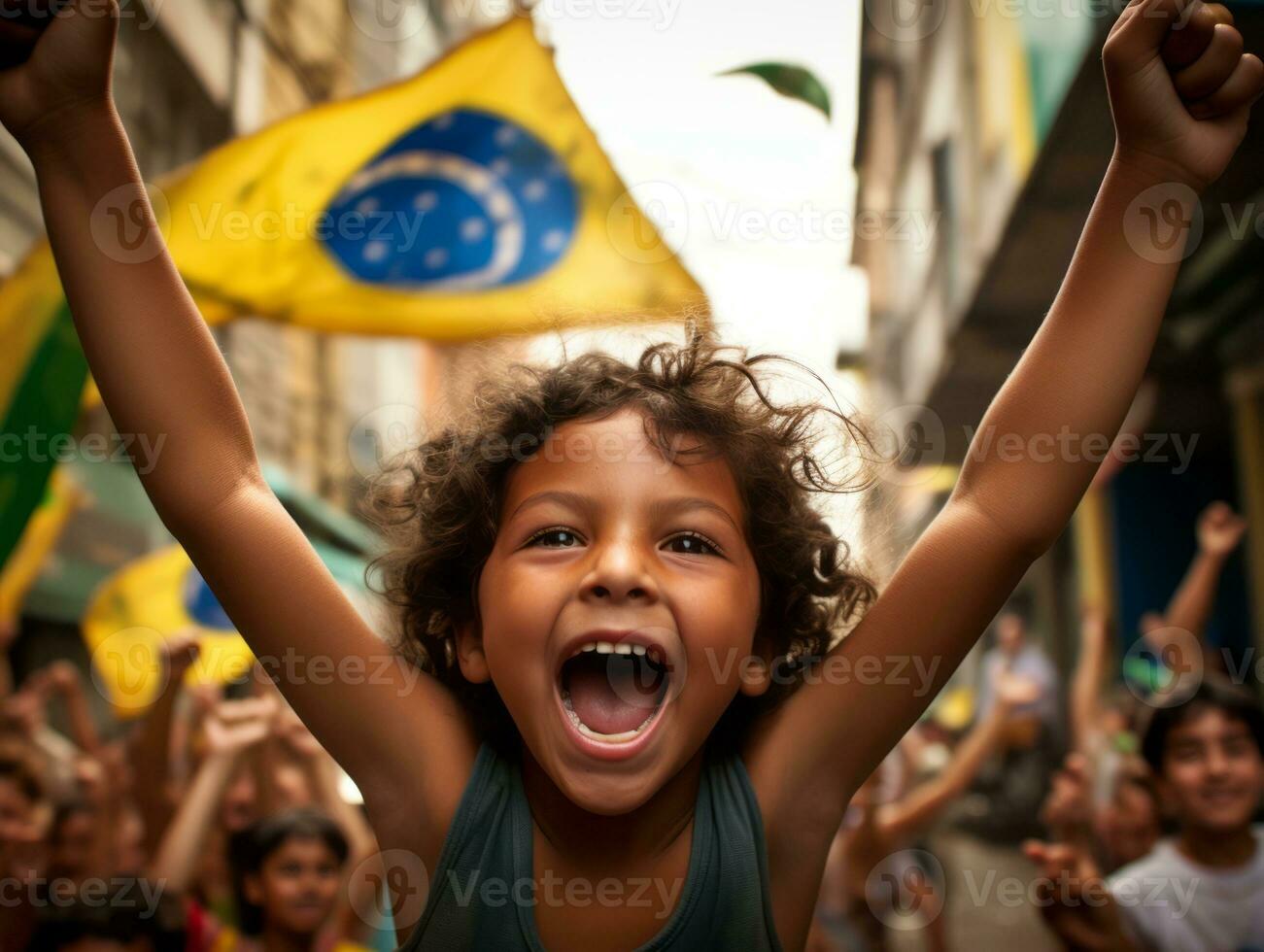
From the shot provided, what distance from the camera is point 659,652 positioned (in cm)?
133

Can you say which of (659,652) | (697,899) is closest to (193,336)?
(659,652)

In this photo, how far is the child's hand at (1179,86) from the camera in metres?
1.27

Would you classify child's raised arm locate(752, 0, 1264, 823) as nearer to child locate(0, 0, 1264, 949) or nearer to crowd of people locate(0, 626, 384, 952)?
child locate(0, 0, 1264, 949)

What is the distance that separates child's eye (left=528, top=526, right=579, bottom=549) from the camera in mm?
1405

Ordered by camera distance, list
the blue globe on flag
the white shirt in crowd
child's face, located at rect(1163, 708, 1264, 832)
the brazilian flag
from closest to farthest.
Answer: the white shirt in crowd → child's face, located at rect(1163, 708, 1264, 832) → the brazilian flag → the blue globe on flag

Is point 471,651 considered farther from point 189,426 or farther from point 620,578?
point 189,426

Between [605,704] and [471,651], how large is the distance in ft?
0.72

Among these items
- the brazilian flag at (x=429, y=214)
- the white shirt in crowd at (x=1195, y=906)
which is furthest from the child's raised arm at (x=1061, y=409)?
the brazilian flag at (x=429, y=214)

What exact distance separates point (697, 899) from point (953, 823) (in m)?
10.3

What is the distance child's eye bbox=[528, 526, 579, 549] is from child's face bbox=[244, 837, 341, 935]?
69.1 inches

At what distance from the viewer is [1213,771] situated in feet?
8.95

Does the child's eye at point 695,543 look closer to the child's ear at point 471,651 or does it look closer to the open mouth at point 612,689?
the open mouth at point 612,689

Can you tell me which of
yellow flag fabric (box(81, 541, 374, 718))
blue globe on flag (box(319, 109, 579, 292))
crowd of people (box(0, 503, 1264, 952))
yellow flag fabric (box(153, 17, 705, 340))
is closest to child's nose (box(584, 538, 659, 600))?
crowd of people (box(0, 503, 1264, 952))

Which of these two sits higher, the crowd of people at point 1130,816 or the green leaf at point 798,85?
the green leaf at point 798,85
